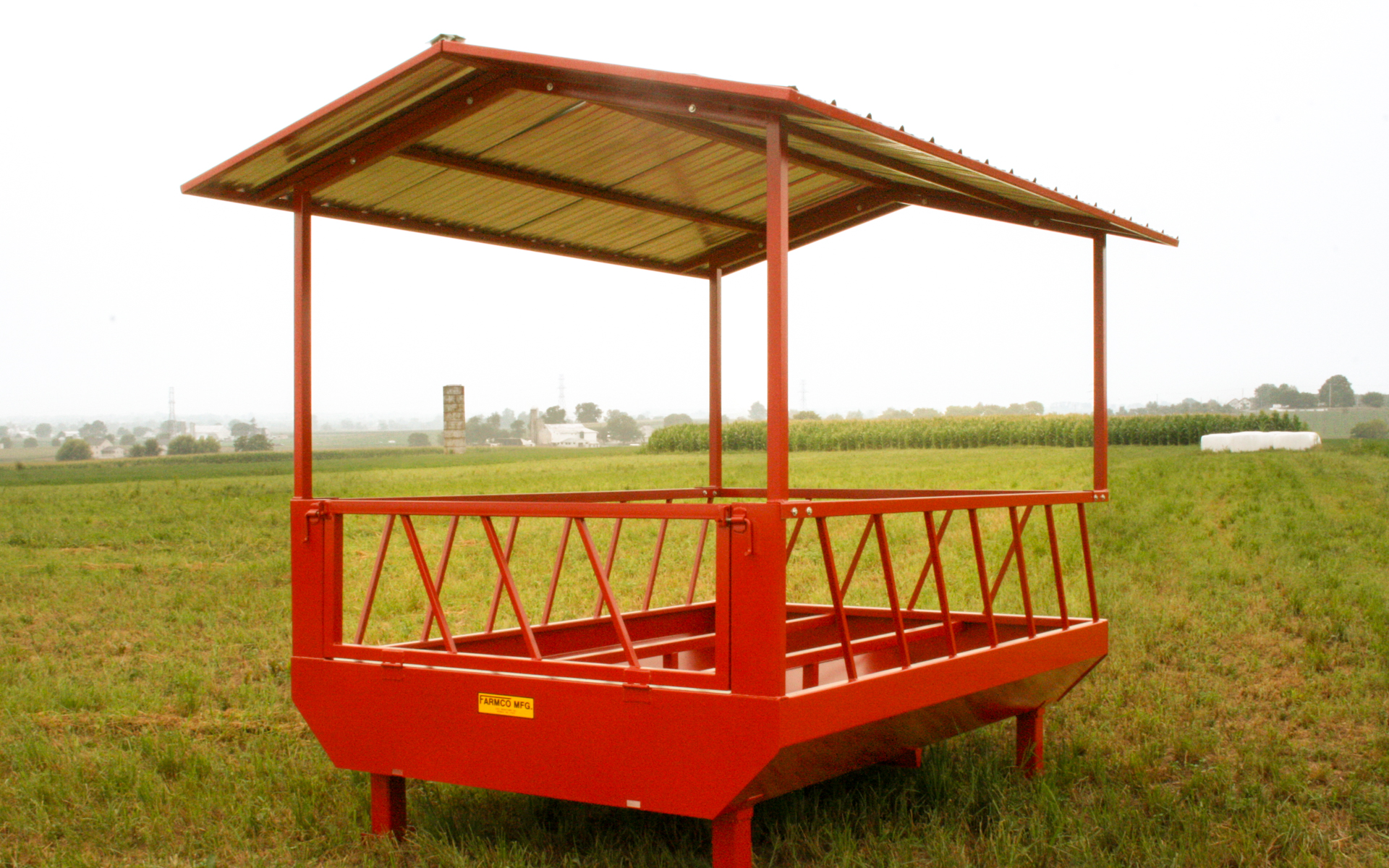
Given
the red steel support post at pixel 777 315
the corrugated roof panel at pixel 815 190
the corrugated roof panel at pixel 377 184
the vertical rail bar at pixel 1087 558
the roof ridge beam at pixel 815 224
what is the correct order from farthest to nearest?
1. the roof ridge beam at pixel 815 224
2. the corrugated roof panel at pixel 815 190
3. the vertical rail bar at pixel 1087 558
4. the corrugated roof panel at pixel 377 184
5. the red steel support post at pixel 777 315

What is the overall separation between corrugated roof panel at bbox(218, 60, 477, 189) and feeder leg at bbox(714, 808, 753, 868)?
3318mm

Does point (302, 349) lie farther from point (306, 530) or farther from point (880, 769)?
point (880, 769)

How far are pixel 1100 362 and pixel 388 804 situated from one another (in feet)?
16.0

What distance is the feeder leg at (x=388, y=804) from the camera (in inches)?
207

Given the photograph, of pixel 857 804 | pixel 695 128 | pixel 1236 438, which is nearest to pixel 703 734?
pixel 857 804

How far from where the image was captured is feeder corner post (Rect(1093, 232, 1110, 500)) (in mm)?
6562

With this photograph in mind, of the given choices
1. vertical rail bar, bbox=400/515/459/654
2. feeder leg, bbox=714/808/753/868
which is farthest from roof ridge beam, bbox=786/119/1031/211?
feeder leg, bbox=714/808/753/868

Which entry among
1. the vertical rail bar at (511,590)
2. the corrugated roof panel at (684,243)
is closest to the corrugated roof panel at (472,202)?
the corrugated roof panel at (684,243)

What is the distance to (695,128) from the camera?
4.69 metres

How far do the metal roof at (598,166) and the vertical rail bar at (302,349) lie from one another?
24 centimetres

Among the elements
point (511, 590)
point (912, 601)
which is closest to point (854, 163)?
point (511, 590)

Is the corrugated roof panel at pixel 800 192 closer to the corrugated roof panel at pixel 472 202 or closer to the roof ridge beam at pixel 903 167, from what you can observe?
the roof ridge beam at pixel 903 167

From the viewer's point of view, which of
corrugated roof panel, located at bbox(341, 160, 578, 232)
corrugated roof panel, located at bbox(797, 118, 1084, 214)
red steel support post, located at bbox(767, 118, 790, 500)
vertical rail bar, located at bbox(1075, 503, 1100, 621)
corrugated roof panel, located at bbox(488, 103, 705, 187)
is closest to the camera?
red steel support post, located at bbox(767, 118, 790, 500)

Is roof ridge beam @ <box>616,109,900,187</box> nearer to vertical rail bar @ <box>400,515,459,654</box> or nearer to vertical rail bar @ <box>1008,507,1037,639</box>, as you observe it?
vertical rail bar @ <box>1008,507,1037,639</box>
